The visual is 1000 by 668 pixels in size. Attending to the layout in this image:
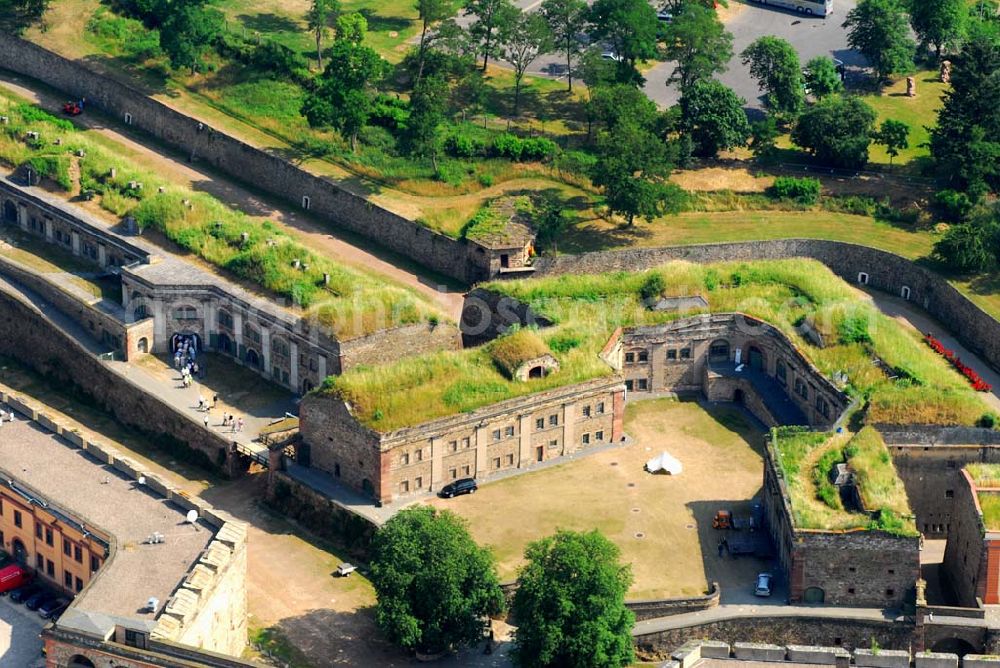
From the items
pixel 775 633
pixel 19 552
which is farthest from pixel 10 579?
pixel 775 633

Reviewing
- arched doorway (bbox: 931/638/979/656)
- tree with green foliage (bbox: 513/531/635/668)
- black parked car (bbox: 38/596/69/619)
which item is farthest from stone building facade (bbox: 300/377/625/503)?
arched doorway (bbox: 931/638/979/656)

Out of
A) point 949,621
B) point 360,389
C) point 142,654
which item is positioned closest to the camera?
point 142,654

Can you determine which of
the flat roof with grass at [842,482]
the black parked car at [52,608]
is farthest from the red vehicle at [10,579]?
the flat roof with grass at [842,482]

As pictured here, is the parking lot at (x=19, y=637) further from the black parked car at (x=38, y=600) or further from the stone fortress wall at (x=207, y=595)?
the stone fortress wall at (x=207, y=595)

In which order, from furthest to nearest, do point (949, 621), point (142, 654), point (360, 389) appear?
point (360, 389)
point (949, 621)
point (142, 654)

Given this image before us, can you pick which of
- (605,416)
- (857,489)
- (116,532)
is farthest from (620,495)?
(116,532)

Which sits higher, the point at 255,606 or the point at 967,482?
the point at 967,482

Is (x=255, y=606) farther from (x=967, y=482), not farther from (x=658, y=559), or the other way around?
(x=967, y=482)

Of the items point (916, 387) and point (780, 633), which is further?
point (916, 387)
